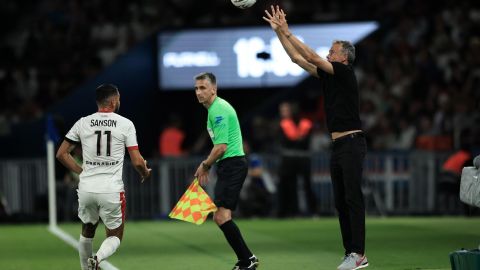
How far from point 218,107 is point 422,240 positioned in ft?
20.2

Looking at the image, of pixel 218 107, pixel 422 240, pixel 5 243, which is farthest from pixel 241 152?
pixel 5 243

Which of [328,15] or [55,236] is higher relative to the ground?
[328,15]

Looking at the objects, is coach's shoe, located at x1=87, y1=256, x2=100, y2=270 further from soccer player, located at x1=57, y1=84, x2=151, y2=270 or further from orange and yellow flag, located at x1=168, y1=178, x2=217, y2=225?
orange and yellow flag, located at x1=168, y1=178, x2=217, y2=225

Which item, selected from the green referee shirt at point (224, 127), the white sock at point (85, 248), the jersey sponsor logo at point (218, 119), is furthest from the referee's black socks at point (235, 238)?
the white sock at point (85, 248)

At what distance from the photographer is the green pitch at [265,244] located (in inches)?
557

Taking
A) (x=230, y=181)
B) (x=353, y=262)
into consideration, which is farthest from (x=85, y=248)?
(x=353, y=262)

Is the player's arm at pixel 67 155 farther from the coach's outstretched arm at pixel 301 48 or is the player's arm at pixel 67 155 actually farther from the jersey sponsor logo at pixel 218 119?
the coach's outstretched arm at pixel 301 48

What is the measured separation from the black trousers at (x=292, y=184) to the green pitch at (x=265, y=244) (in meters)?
0.80

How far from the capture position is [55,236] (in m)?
19.6

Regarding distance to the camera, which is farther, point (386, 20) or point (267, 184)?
point (386, 20)

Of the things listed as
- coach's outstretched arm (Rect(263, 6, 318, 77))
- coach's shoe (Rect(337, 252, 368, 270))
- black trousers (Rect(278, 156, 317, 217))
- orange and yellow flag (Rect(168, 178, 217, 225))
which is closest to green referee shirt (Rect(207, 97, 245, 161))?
orange and yellow flag (Rect(168, 178, 217, 225))

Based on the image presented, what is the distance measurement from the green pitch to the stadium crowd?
11.5 ft

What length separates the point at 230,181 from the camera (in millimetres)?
12250

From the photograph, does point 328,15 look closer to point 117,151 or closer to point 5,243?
point 5,243
